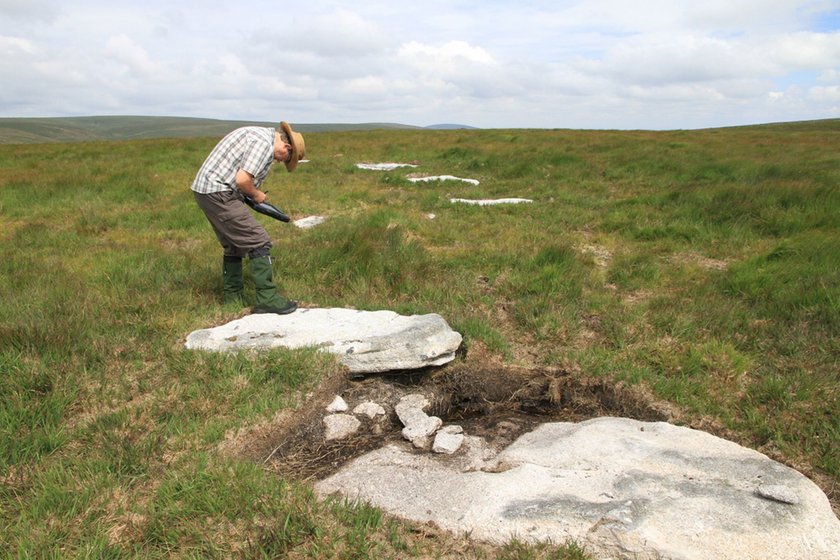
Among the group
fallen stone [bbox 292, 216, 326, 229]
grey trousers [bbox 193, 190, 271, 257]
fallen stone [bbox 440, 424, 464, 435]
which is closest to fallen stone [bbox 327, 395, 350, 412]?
fallen stone [bbox 440, 424, 464, 435]

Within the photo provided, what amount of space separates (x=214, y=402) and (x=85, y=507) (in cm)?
106

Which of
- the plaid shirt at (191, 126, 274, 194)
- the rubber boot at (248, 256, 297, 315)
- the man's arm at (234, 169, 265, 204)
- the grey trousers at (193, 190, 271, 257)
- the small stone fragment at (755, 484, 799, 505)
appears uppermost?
the plaid shirt at (191, 126, 274, 194)

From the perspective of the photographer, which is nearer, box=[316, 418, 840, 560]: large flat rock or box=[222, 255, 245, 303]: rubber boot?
box=[316, 418, 840, 560]: large flat rock

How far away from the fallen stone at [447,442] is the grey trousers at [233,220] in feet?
8.58

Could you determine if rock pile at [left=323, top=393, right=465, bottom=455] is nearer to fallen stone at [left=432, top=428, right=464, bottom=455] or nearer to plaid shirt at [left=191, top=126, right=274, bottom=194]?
fallen stone at [left=432, top=428, right=464, bottom=455]

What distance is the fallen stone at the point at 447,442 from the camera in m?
3.34

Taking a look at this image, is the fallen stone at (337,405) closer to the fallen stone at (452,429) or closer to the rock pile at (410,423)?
the rock pile at (410,423)

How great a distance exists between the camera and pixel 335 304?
546cm

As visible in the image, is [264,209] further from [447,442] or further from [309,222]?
[309,222]

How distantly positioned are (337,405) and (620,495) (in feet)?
6.59

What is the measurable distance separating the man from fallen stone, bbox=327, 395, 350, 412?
148 centimetres

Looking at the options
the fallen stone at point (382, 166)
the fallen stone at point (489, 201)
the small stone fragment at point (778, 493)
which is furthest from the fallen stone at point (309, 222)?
the fallen stone at point (382, 166)

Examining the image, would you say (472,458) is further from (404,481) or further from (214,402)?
(214,402)

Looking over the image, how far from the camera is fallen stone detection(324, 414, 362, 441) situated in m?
3.58
